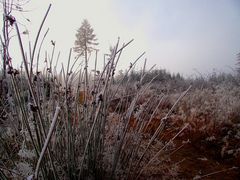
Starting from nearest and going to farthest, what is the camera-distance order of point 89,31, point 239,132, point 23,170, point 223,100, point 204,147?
point 23,170 → point 204,147 → point 239,132 → point 223,100 → point 89,31

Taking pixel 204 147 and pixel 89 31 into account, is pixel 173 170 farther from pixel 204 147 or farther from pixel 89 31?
pixel 89 31

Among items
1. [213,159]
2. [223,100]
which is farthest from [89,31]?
[213,159]

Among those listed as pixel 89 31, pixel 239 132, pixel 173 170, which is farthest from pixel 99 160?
pixel 89 31

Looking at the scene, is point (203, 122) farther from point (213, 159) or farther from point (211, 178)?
point (211, 178)

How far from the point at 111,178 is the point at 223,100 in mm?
3951

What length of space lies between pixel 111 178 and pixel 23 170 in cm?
45

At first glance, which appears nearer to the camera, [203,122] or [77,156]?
[77,156]

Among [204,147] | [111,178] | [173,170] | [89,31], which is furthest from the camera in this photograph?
[89,31]

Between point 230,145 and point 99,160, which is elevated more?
point 99,160

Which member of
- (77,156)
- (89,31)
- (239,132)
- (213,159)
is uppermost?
(89,31)

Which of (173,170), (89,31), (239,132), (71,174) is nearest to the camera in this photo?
(71,174)

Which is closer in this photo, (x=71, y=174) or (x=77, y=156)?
(x=71, y=174)

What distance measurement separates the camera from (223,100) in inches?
186

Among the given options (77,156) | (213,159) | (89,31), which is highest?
(89,31)
